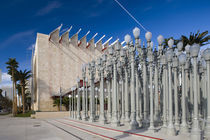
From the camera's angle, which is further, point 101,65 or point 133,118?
point 101,65

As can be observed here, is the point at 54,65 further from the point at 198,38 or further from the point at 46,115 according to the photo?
the point at 198,38

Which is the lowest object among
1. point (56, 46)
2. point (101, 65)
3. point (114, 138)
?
point (114, 138)

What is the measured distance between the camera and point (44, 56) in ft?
168

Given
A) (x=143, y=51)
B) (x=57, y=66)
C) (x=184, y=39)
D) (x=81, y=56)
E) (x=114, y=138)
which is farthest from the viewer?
(x=81, y=56)

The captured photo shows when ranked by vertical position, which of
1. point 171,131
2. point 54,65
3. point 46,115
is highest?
point 54,65

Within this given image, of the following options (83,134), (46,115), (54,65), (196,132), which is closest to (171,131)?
(196,132)

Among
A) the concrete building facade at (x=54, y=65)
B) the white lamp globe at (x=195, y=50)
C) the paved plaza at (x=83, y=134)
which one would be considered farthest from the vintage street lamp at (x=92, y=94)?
the concrete building facade at (x=54, y=65)

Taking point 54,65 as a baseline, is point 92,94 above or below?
below

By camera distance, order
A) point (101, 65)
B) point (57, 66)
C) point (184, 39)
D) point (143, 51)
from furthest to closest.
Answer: point (57, 66), point (184, 39), point (101, 65), point (143, 51)

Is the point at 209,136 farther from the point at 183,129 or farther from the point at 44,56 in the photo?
the point at 44,56

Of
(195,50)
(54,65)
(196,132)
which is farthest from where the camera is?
(54,65)

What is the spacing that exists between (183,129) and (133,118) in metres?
3.38

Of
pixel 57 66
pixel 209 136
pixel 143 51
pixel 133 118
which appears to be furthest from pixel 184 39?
pixel 57 66

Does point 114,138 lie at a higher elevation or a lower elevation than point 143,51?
lower
